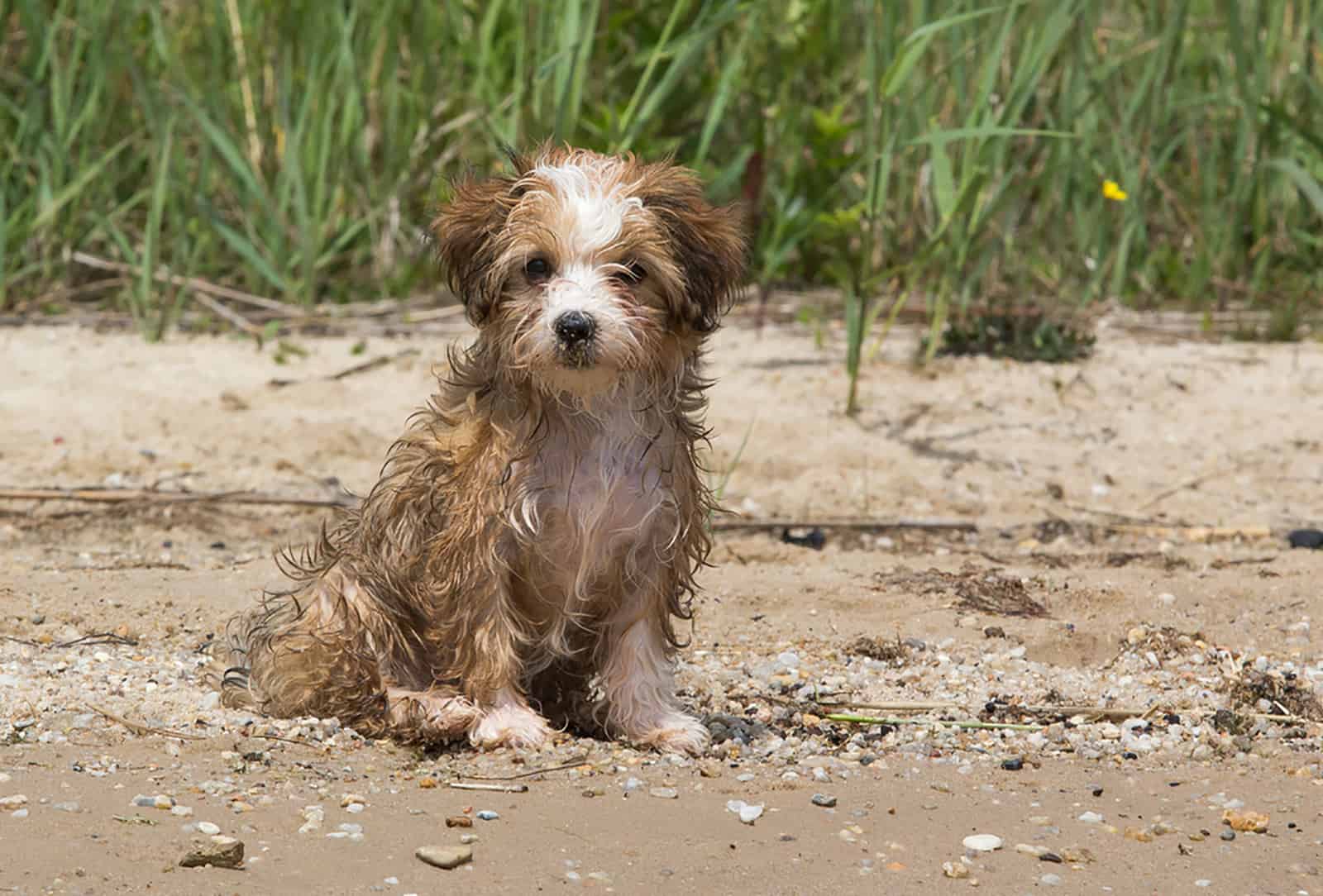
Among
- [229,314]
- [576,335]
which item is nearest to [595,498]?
[576,335]

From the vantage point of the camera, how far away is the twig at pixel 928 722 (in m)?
5.12

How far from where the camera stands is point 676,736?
4.92 m

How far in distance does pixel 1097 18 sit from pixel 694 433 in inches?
206

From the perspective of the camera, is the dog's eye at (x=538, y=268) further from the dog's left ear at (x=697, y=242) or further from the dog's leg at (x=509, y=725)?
the dog's leg at (x=509, y=725)

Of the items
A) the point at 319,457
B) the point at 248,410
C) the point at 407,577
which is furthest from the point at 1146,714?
the point at 248,410

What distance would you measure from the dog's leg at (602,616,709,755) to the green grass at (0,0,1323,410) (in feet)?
13.6

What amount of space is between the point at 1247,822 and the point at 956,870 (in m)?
0.76

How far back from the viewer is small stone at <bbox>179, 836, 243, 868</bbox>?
12.5 feet

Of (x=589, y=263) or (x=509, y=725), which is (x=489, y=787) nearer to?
(x=509, y=725)

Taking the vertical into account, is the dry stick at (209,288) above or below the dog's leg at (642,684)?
above

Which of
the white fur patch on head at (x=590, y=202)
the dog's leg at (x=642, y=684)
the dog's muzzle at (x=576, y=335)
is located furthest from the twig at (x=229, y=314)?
the dog's muzzle at (x=576, y=335)

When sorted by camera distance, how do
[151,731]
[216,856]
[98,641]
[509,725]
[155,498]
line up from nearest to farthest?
[216,856]
[151,731]
[509,725]
[98,641]
[155,498]

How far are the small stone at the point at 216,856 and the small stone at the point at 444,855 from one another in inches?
14.3

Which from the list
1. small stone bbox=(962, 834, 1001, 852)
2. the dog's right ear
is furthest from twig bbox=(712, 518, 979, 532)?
small stone bbox=(962, 834, 1001, 852)
